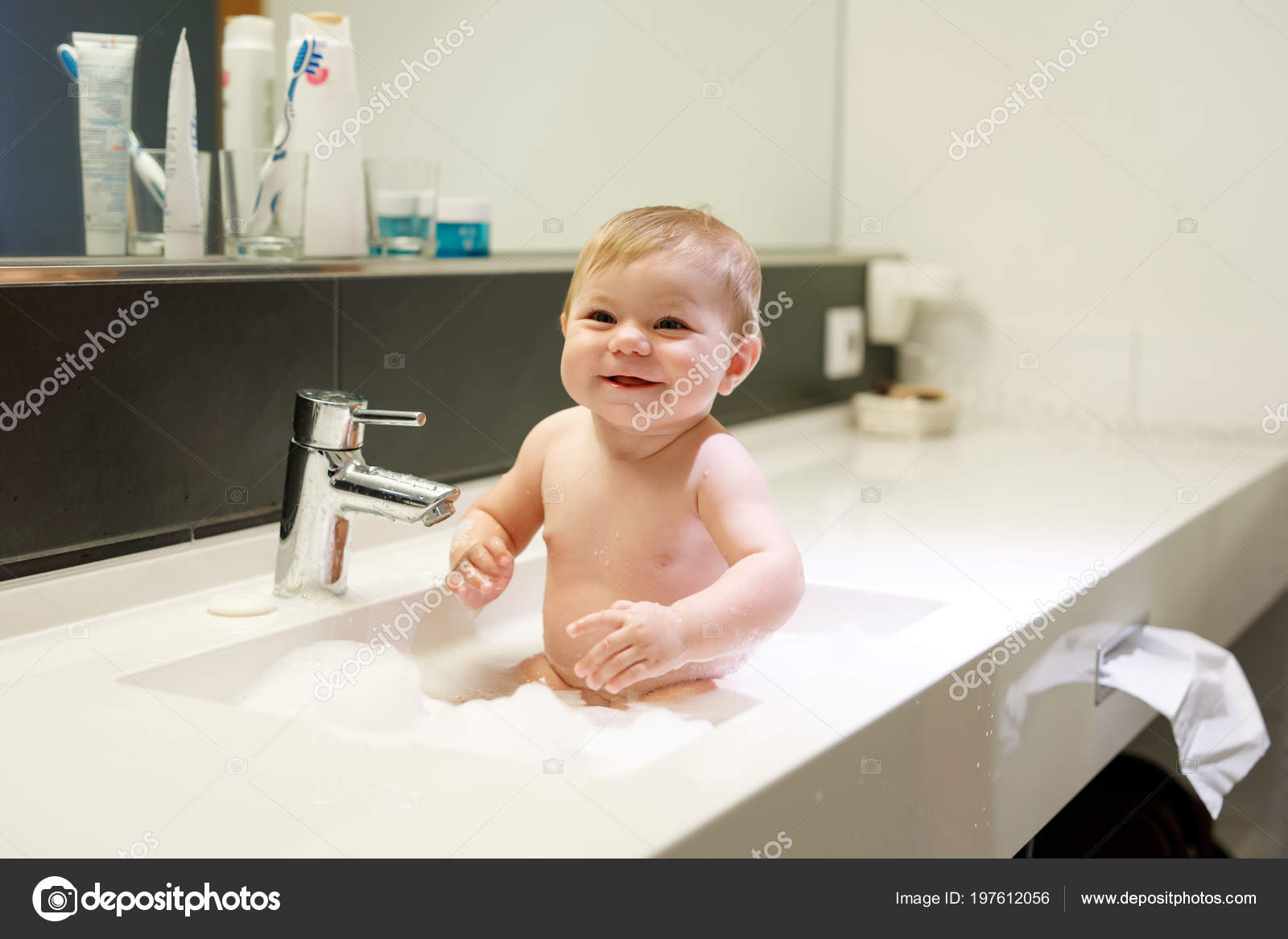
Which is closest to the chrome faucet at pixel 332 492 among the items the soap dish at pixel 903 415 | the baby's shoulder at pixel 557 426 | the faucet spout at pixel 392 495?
the faucet spout at pixel 392 495

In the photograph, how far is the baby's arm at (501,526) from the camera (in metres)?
0.96

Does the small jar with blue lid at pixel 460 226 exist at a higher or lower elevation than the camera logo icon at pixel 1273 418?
higher

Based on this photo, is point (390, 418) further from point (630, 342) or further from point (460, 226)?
point (460, 226)

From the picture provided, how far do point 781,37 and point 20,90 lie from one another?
128 centimetres

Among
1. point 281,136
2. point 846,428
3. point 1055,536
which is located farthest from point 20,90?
point 846,428

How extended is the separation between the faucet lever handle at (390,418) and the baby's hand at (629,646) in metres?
0.26

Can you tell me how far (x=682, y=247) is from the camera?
0.89 meters

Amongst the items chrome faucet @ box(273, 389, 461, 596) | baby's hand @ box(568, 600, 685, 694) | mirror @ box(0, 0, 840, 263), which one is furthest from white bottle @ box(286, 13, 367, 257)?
baby's hand @ box(568, 600, 685, 694)

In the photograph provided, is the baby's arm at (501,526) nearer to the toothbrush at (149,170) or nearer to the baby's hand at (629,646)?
the baby's hand at (629,646)

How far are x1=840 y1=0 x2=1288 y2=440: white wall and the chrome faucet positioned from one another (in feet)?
4.10

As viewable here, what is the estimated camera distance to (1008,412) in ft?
6.46

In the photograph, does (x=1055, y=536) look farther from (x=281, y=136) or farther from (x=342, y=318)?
(x=281, y=136)
